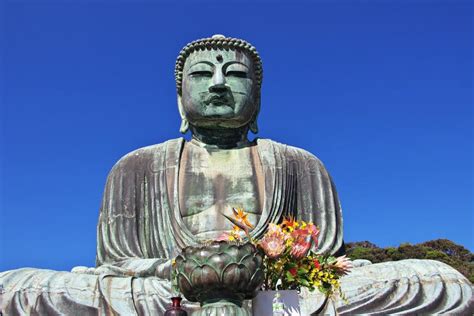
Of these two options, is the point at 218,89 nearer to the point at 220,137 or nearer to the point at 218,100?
the point at 218,100

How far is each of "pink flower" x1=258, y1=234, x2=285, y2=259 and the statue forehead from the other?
4.26 metres

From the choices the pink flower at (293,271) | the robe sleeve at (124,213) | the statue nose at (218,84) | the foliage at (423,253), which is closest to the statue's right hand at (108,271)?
the robe sleeve at (124,213)

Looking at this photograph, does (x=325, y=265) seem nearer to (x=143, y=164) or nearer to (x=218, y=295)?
(x=218, y=295)

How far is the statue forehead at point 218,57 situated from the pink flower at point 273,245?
14.0 ft

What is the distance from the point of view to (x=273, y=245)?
480 cm

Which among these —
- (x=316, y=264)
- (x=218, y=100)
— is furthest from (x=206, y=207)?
(x=316, y=264)

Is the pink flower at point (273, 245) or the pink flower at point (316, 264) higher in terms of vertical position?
the pink flower at point (273, 245)

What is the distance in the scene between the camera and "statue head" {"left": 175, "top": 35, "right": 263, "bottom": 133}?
859 centimetres

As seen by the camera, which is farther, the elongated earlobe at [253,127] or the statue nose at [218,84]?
the elongated earlobe at [253,127]

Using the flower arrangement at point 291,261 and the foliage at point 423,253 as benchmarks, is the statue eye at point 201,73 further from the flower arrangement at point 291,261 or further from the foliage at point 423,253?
the foliage at point 423,253

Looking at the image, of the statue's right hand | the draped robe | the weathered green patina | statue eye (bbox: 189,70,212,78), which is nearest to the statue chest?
the weathered green patina

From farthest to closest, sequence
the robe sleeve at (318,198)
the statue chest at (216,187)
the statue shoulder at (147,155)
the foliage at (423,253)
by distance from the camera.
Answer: the foliage at (423,253) → the statue shoulder at (147,155) → the robe sleeve at (318,198) → the statue chest at (216,187)

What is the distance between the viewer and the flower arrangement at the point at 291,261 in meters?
4.84

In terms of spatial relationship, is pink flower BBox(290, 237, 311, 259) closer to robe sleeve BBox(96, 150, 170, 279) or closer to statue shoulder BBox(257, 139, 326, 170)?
robe sleeve BBox(96, 150, 170, 279)
